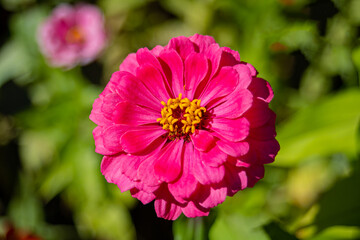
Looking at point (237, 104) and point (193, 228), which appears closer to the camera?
point (237, 104)

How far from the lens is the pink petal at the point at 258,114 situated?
0.70 m

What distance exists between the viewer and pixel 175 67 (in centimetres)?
80

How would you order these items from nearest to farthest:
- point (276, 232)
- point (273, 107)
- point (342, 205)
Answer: point (276, 232) < point (342, 205) < point (273, 107)

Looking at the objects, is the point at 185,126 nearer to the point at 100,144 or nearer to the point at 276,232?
the point at 100,144

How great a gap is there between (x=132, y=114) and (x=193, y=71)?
174 mm

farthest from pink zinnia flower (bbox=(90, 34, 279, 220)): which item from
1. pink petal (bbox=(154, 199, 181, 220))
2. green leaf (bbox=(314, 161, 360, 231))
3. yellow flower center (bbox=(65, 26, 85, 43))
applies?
yellow flower center (bbox=(65, 26, 85, 43))

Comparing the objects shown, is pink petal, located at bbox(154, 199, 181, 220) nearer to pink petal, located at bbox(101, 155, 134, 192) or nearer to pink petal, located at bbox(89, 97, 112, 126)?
pink petal, located at bbox(101, 155, 134, 192)

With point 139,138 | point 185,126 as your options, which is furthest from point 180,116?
point 139,138

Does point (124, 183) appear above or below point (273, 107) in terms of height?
above

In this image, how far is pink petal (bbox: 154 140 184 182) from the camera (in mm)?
684

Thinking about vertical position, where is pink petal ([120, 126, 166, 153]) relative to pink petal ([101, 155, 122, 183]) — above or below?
above

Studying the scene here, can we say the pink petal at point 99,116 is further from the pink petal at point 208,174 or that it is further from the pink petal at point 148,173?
the pink petal at point 208,174

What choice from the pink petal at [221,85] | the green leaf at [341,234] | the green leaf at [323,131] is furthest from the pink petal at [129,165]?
the green leaf at [341,234]

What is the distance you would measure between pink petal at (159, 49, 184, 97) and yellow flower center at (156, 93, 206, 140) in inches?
1.0
